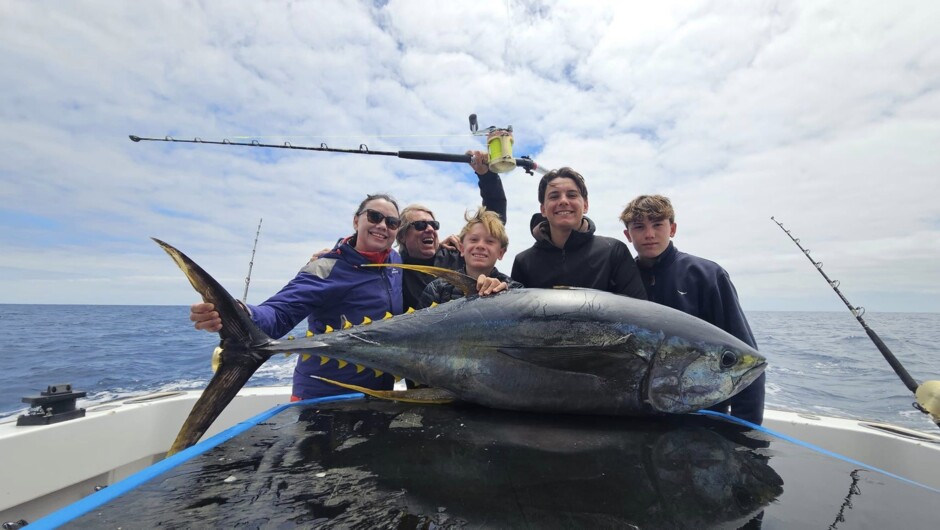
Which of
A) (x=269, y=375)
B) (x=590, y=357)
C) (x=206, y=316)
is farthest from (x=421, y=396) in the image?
(x=269, y=375)

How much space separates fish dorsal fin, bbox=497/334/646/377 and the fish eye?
1.30 ft

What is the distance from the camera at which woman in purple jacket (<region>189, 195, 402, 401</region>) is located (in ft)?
9.45

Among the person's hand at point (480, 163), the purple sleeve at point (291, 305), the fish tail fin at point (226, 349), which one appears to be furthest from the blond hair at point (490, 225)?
the person's hand at point (480, 163)

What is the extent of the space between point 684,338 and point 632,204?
1638 mm

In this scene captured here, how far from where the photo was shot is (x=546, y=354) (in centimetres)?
197

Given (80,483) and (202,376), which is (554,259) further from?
(202,376)

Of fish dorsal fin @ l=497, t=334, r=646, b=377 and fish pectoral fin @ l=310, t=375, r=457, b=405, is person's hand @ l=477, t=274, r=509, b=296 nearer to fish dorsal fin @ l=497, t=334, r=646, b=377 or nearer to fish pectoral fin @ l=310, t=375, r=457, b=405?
fish dorsal fin @ l=497, t=334, r=646, b=377

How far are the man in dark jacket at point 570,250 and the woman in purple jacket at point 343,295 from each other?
3.80 feet

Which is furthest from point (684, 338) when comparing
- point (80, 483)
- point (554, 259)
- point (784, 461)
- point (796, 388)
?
point (796, 388)

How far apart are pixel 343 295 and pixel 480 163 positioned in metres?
3.12

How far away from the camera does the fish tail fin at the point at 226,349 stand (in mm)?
1956

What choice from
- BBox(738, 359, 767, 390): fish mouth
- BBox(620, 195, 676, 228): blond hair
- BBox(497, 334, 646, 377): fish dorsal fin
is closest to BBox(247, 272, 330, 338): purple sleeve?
BBox(497, 334, 646, 377): fish dorsal fin

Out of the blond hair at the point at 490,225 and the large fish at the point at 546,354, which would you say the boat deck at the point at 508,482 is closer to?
the large fish at the point at 546,354

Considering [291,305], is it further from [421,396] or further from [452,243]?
[452,243]
